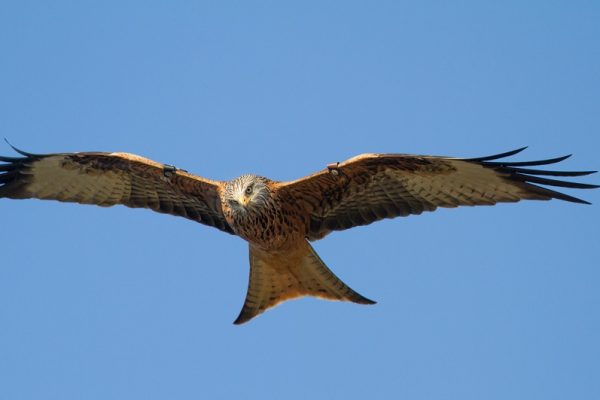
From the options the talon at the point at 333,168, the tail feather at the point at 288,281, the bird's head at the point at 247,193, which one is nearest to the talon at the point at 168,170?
the bird's head at the point at 247,193

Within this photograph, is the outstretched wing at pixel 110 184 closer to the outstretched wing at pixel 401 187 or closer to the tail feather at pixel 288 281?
the tail feather at pixel 288 281

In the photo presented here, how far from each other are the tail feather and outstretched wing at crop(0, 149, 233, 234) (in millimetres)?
712

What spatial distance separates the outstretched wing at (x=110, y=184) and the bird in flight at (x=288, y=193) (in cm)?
1

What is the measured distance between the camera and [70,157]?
12.4m

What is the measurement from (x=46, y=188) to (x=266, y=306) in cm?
271


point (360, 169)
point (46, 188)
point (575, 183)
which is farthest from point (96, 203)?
point (575, 183)

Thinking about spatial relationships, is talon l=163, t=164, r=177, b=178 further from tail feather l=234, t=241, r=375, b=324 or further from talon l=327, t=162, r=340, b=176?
talon l=327, t=162, r=340, b=176

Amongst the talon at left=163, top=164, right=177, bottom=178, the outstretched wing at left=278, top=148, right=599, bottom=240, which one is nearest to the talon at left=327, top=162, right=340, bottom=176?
the outstretched wing at left=278, top=148, right=599, bottom=240

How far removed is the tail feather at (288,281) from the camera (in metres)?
12.1

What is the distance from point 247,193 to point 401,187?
160 centimetres

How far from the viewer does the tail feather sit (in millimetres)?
12133

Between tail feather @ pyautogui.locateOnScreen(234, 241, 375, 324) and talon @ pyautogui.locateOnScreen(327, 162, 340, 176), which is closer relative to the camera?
talon @ pyautogui.locateOnScreen(327, 162, 340, 176)

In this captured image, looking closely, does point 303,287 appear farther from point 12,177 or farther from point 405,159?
point 12,177

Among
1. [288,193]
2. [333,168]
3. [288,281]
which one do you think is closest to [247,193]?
[288,193]
